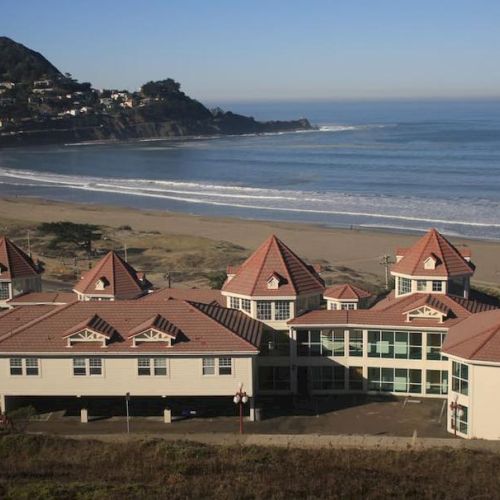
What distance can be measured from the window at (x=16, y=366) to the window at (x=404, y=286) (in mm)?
14113

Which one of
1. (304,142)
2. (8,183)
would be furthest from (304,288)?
(304,142)

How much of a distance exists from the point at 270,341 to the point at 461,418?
24.3 ft

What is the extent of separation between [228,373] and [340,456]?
6193mm

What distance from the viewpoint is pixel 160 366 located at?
28.4 m

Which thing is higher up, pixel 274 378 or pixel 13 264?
pixel 13 264

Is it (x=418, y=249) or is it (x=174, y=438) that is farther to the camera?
(x=418, y=249)

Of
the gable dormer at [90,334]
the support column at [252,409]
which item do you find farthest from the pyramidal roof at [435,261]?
the gable dormer at [90,334]

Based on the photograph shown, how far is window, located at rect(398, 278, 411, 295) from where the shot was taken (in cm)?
3378

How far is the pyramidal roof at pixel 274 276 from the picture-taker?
31.6 meters

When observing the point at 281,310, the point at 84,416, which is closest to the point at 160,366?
the point at 84,416

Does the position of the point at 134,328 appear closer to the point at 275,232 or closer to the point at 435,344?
the point at 435,344

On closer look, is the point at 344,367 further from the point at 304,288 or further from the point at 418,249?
the point at 418,249

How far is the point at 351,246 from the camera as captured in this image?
206 ft

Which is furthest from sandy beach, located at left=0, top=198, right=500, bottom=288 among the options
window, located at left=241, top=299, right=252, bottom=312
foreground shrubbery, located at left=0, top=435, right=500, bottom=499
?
foreground shrubbery, located at left=0, top=435, right=500, bottom=499
